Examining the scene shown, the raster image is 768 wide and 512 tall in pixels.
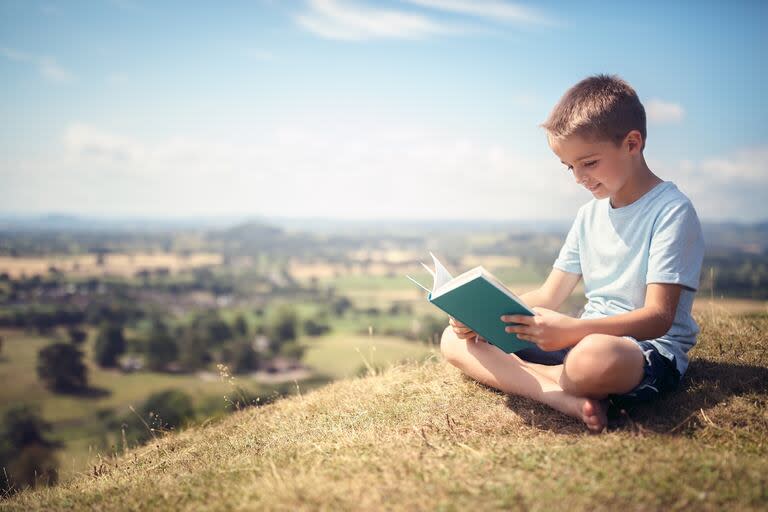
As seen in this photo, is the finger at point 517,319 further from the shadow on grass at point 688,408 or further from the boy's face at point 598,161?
the boy's face at point 598,161

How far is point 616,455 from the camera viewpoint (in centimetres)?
293

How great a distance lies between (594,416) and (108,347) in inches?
2669

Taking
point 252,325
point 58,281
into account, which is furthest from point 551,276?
point 58,281

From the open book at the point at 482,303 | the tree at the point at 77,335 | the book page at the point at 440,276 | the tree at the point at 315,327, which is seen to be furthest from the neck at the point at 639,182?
the tree at the point at 77,335

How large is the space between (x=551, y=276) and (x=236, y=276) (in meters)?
118

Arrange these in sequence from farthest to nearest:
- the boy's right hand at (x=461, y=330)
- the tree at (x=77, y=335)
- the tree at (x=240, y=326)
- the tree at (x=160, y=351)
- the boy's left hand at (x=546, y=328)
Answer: the tree at (x=240, y=326) < the tree at (x=77, y=335) < the tree at (x=160, y=351) < the boy's right hand at (x=461, y=330) < the boy's left hand at (x=546, y=328)

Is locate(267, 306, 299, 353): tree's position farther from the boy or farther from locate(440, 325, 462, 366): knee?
the boy

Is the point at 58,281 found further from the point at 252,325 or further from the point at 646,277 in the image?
the point at 646,277

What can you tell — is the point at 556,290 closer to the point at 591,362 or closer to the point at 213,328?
the point at 591,362

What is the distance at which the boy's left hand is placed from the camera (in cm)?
329

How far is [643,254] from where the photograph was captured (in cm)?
369

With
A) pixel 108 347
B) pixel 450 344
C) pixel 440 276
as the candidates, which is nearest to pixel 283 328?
pixel 108 347

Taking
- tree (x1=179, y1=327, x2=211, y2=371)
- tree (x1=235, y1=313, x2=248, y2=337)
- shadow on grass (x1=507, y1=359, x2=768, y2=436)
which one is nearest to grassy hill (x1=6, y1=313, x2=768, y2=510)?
shadow on grass (x1=507, y1=359, x2=768, y2=436)

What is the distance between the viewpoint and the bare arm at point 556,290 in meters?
4.64
